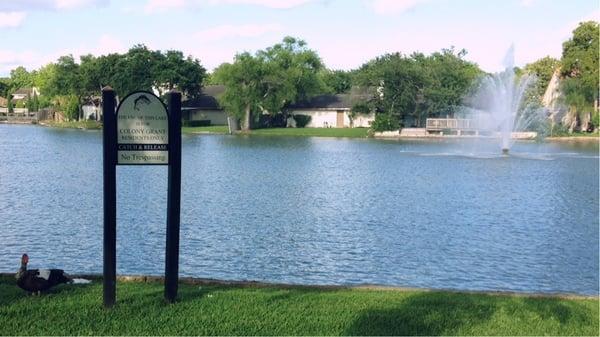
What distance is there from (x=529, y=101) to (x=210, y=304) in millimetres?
66548

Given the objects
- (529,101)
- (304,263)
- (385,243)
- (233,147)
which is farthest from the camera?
(529,101)

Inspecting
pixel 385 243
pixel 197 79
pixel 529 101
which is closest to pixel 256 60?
pixel 197 79

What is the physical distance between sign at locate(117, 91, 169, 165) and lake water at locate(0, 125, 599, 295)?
586cm

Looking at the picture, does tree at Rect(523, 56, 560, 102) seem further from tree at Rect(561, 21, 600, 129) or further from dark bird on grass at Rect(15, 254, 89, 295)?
dark bird on grass at Rect(15, 254, 89, 295)

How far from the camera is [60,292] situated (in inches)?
340

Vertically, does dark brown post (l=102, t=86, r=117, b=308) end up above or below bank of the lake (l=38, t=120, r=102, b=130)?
below

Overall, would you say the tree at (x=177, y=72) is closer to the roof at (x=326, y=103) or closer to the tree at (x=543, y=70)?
the roof at (x=326, y=103)

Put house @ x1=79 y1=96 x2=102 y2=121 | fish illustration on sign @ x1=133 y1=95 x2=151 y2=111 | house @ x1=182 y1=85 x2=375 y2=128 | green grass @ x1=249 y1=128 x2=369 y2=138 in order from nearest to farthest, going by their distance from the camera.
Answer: fish illustration on sign @ x1=133 y1=95 x2=151 y2=111
green grass @ x1=249 y1=128 x2=369 y2=138
house @ x1=182 y1=85 x2=375 y2=128
house @ x1=79 y1=96 x2=102 y2=121

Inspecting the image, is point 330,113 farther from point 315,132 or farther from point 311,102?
point 315,132

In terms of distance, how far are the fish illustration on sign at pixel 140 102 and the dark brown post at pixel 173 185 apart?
0.28 meters

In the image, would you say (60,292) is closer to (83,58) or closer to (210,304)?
(210,304)

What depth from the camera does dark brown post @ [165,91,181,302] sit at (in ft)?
28.1

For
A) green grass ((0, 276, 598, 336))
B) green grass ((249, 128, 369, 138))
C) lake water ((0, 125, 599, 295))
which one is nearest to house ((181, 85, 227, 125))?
green grass ((249, 128, 369, 138))

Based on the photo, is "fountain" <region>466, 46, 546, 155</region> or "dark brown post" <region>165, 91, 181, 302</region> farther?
"fountain" <region>466, 46, 546, 155</region>
